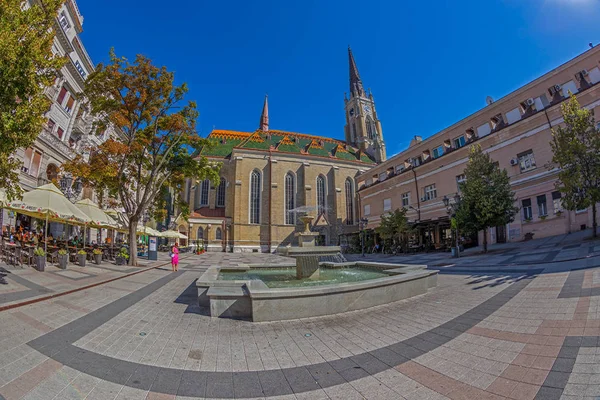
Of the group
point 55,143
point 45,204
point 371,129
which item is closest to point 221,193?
point 55,143

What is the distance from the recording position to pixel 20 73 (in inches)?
246

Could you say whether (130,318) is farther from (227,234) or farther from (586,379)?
(227,234)

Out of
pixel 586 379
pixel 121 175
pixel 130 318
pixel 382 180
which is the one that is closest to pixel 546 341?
pixel 586 379

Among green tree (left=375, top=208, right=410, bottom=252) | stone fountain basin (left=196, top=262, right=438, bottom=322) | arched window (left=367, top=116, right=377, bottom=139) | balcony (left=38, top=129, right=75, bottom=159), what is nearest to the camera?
stone fountain basin (left=196, top=262, right=438, bottom=322)

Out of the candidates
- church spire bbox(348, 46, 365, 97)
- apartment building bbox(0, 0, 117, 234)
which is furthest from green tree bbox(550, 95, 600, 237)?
church spire bbox(348, 46, 365, 97)

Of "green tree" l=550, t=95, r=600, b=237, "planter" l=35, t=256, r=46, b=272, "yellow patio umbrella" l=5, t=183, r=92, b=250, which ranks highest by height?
"green tree" l=550, t=95, r=600, b=237

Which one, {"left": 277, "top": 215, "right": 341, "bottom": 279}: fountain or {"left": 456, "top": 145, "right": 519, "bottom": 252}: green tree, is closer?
{"left": 277, "top": 215, "right": 341, "bottom": 279}: fountain

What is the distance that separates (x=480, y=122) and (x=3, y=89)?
3034cm

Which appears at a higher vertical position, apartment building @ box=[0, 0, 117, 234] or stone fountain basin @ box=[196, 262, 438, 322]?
apartment building @ box=[0, 0, 117, 234]

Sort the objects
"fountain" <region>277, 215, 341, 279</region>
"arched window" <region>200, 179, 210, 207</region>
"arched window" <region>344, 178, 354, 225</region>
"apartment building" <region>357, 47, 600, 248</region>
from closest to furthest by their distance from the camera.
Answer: "fountain" <region>277, 215, 341, 279</region> → "apartment building" <region>357, 47, 600, 248</region> → "arched window" <region>200, 179, 210, 207</region> → "arched window" <region>344, 178, 354, 225</region>

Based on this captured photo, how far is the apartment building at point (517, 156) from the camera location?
1773 cm

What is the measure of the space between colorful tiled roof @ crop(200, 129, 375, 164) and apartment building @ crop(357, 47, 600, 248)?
2257cm

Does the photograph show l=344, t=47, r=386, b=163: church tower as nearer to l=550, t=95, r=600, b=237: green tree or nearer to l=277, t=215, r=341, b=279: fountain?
l=550, t=95, r=600, b=237: green tree

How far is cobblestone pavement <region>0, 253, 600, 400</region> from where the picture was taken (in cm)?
253
